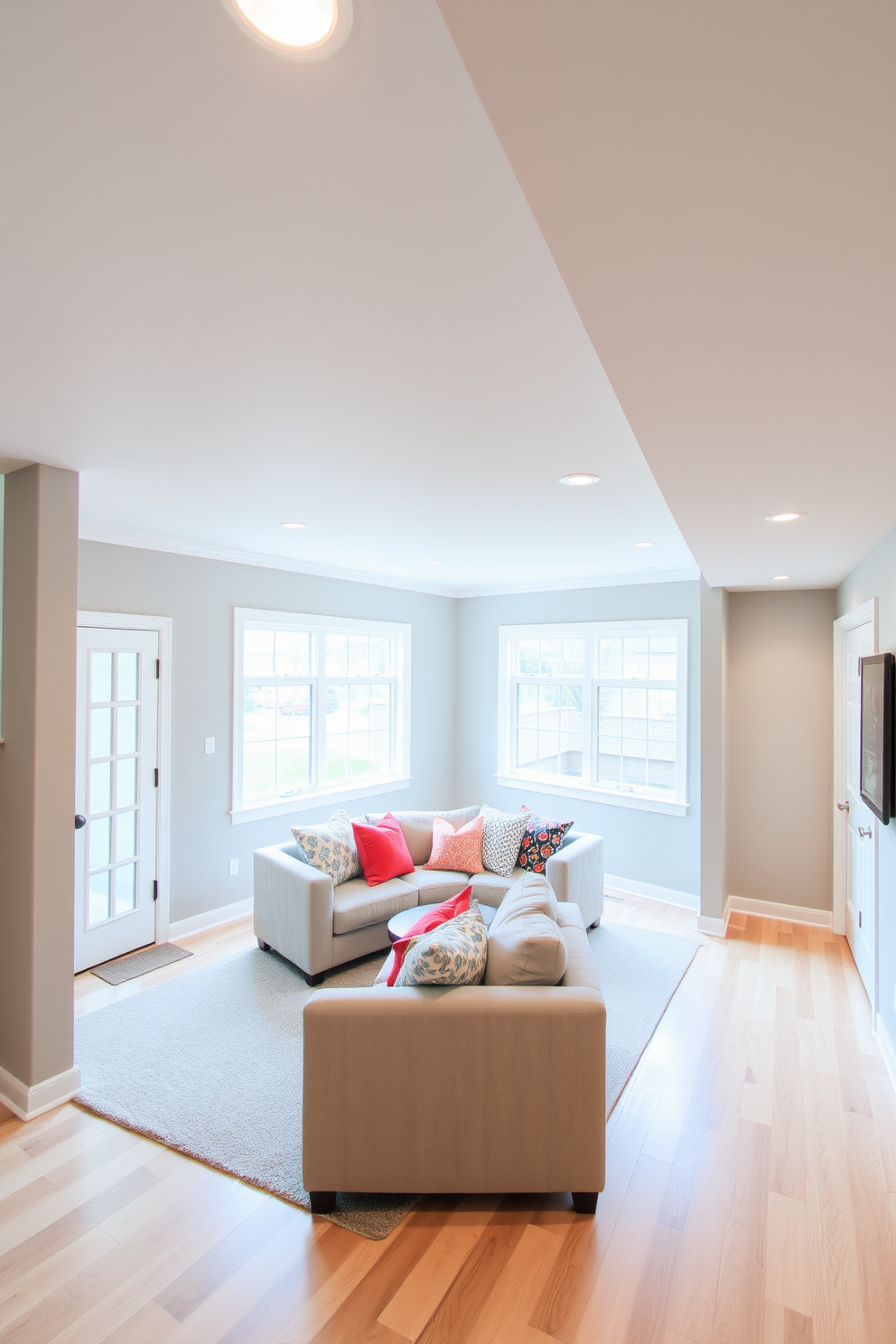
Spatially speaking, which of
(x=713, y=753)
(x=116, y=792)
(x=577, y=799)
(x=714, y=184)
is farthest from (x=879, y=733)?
(x=116, y=792)

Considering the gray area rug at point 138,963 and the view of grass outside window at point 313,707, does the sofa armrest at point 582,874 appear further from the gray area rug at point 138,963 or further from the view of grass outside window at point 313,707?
the gray area rug at point 138,963

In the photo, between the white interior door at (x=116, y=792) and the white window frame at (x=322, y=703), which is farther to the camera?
the white window frame at (x=322, y=703)

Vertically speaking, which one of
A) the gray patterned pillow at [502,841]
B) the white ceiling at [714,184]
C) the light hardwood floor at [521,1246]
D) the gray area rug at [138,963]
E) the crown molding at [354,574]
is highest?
the crown molding at [354,574]

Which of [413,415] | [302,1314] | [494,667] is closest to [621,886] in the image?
[494,667]

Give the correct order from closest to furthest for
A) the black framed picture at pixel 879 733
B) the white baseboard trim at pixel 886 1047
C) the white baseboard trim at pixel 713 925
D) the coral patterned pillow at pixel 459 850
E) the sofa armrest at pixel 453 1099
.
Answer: the sofa armrest at pixel 453 1099
the black framed picture at pixel 879 733
the white baseboard trim at pixel 886 1047
the coral patterned pillow at pixel 459 850
the white baseboard trim at pixel 713 925

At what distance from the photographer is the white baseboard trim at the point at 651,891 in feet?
16.2

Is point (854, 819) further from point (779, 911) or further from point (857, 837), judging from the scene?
point (779, 911)

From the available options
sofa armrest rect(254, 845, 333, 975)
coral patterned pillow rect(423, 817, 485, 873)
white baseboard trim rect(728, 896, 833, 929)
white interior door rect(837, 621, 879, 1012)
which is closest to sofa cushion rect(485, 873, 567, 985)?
sofa armrest rect(254, 845, 333, 975)

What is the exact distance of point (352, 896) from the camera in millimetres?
3812

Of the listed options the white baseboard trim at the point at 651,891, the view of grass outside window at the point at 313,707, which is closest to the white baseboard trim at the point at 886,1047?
the white baseboard trim at the point at 651,891

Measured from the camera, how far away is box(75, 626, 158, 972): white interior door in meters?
3.73

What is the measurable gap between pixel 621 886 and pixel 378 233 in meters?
5.09

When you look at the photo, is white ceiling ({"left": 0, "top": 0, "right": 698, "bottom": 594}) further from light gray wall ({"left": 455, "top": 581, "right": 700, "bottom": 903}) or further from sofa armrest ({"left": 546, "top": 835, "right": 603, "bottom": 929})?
light gray wall ({"left": 455, "top": 581, "right": 700, "bottom": 903})

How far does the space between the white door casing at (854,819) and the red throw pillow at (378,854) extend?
2603 mm
